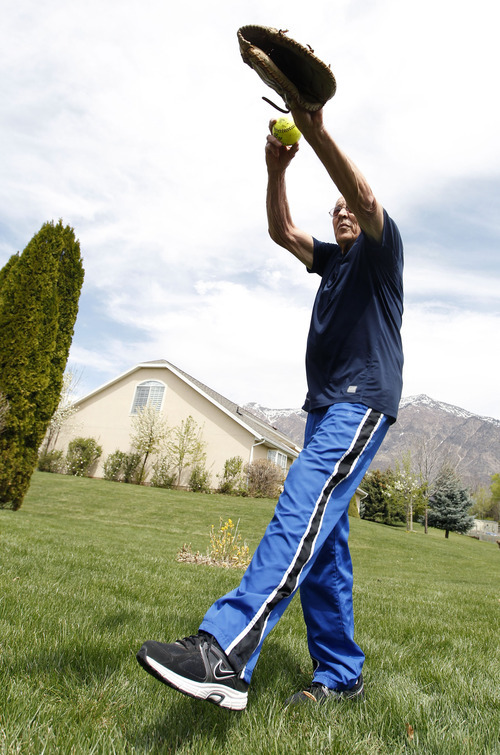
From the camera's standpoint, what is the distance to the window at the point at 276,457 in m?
30.7

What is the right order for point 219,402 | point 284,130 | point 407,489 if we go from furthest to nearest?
point 407,489 → point 219,402 → point 284,130

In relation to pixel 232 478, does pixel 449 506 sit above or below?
above

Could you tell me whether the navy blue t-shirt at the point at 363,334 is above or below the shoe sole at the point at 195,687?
above

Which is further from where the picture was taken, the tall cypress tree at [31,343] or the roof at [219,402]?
the roof at [219,402]

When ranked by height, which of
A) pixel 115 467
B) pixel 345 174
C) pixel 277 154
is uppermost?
pixel 277 154

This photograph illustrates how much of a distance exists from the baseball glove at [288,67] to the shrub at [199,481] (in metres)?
27.3

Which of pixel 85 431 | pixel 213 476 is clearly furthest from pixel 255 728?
pixel 85 431

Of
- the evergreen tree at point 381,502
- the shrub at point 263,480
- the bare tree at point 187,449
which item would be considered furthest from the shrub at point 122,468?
the evergreen tree at point 381,502

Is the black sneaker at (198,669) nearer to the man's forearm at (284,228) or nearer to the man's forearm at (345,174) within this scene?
the man's forearm at (345,174)

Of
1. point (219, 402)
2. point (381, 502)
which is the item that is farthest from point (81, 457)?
point (381, 502)

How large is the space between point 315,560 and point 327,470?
0.48m

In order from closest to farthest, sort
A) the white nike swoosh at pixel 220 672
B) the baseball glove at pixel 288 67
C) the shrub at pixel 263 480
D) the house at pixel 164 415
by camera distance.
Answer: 1. the white nike swoosh at pixel 220 672
2. the baseball glove at pixel 288 67
3. the shrub at pixel 263 480
4. the house at pixel 164 415

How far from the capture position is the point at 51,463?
30.0m

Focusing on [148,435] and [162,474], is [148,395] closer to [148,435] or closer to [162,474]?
[148,435]
